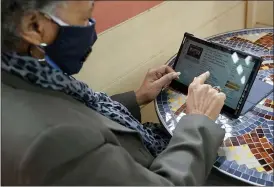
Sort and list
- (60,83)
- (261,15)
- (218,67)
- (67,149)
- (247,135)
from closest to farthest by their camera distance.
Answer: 1. (67,149)
2. (60,83)
3. (247,135)
4. (218,67)
5. (261,15)

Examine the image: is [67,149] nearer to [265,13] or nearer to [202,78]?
[202,78]

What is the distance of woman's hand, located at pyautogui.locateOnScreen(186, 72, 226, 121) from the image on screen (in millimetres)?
67

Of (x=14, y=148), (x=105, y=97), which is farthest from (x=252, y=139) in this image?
(x=14, y=148)

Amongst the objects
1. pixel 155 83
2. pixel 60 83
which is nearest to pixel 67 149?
pixel 60 83

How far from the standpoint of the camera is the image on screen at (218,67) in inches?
44.4

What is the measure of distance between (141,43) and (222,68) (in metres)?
0.64

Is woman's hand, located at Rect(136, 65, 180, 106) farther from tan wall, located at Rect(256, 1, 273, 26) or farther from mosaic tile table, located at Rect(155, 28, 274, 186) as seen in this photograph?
tan wall, located at Rect(256, 1, 273, 26)

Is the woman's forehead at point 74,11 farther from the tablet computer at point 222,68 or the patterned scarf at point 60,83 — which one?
the tablet computer at point 222,68

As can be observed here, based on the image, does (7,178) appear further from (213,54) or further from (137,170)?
(213,54)

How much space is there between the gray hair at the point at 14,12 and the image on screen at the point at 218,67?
23.8 inches

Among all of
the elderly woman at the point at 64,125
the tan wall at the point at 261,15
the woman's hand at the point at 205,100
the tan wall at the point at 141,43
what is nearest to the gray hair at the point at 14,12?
the elderly woman at the point at 64,125

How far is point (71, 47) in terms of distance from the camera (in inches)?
36.0

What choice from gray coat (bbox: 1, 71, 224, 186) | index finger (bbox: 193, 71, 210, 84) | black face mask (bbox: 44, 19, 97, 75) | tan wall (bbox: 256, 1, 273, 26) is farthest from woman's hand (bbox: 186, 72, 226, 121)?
tan wall (bbox: 256, 1, 273, 26)

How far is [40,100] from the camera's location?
825 mm
